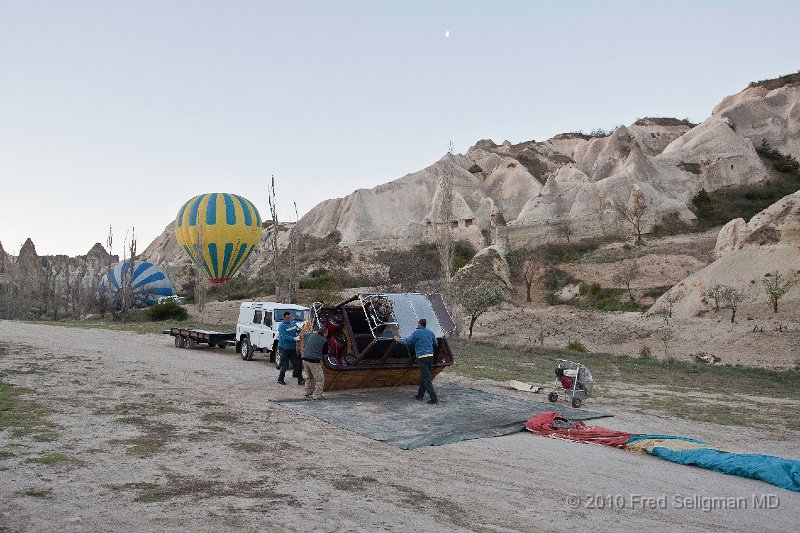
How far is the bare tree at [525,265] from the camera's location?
1981 inches

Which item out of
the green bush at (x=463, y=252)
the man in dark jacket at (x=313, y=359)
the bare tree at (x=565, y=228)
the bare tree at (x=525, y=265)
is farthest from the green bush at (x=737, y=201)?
the man in dark jacket at (x=313, y=359)

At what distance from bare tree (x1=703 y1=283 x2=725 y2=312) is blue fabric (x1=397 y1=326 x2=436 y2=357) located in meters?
25.5

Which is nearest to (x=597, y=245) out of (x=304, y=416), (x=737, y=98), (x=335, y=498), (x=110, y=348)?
(x=110, y=348)

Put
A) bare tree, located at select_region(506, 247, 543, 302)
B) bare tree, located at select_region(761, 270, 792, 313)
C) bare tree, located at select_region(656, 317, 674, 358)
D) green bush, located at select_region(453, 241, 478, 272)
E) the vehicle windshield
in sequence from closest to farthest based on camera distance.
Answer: the vehicle windshield, bare tree, located at select_region(656, 317, 674, 358), bare tree, located at select_region(761, 270, 792, 313), bare tree, located at select_region(506, 247, 543, 302), green bush, located at select_region(453, 241, 478, 272)

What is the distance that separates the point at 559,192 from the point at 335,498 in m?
65.0

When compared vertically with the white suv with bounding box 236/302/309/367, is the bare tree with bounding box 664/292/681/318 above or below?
above

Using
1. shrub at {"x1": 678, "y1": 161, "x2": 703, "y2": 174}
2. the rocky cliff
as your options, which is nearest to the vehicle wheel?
the rocky cliff

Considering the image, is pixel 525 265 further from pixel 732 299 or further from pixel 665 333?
pixel 732 299

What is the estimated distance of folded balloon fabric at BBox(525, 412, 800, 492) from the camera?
7.49 m

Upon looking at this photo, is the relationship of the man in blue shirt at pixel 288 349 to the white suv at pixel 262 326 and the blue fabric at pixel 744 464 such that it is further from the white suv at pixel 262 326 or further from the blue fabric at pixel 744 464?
the blue fabric at pixel 744 464

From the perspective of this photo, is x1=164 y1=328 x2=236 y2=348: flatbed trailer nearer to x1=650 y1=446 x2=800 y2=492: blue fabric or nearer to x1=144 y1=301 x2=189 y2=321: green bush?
x1=650 y1=446 x2=800 y2=492: blue fabric

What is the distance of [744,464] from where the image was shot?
777 centimetres

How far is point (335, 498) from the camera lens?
6086 millimetres

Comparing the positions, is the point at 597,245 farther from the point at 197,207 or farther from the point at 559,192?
the point at 197,207
